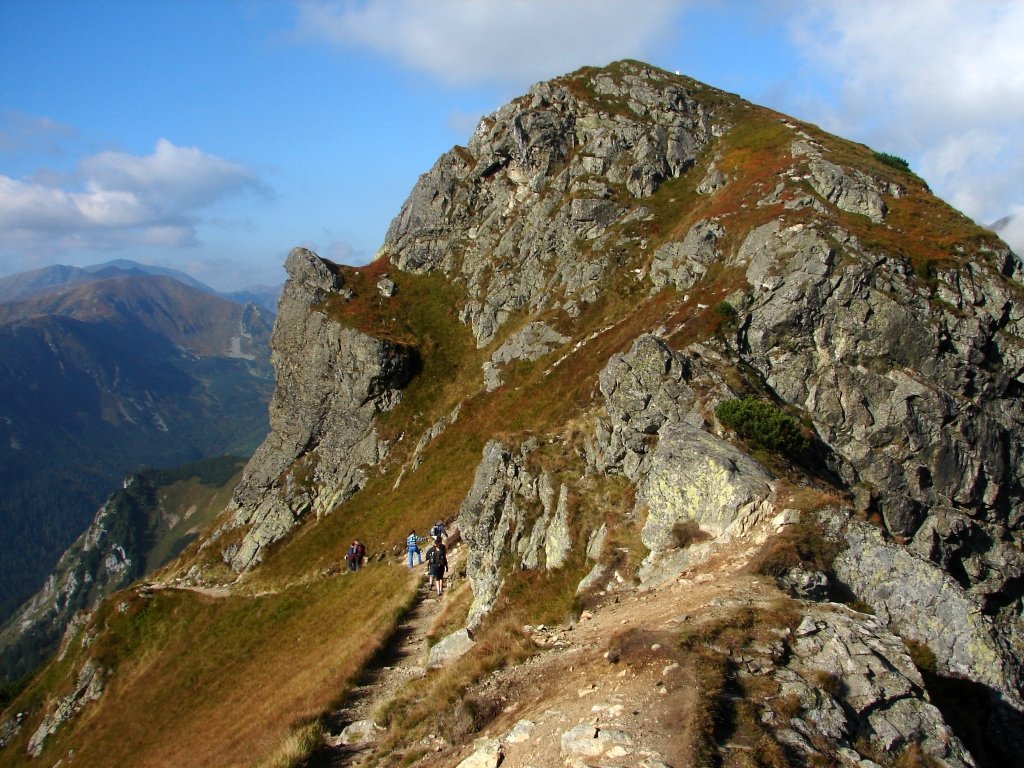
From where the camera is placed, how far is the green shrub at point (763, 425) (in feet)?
80.3

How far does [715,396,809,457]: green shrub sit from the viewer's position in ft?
80.3

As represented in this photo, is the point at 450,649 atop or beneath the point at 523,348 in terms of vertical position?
beneath

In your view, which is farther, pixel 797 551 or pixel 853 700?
pixel 797 551

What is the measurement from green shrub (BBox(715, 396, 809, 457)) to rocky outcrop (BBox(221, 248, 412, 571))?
152 ft

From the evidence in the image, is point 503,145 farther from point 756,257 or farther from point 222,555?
point 222,555

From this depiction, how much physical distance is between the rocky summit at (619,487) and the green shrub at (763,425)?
6.1 inches

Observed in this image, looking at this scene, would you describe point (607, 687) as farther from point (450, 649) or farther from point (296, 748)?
point (450, 649)

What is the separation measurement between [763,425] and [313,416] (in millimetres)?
59400

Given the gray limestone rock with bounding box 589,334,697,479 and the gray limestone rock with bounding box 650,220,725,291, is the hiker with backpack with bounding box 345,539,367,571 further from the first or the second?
the gray limestone rock with bounding box 650,220,725,291

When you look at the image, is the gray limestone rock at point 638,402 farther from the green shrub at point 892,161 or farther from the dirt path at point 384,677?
the green shrub at point 892,161

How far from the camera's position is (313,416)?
73188mm

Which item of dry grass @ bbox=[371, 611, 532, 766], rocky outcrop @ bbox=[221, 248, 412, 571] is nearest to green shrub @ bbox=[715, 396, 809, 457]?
dry grass @ bbox=[371, 611, 532, 766]

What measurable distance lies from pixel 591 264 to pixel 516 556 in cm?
4414

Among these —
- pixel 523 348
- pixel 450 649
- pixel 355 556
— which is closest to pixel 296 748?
pixel 450 649
